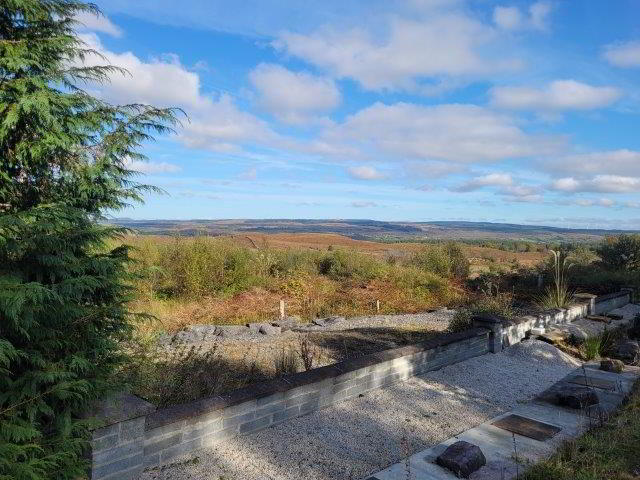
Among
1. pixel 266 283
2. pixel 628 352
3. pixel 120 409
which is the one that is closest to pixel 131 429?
pixel 120 409

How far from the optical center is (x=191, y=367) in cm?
532

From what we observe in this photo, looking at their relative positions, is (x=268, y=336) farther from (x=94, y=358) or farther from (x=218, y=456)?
(x=94, y=358)

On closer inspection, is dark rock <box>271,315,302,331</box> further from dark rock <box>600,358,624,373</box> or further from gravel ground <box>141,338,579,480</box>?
dark rock <box>600,358,624,373</box>

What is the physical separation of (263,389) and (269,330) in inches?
204

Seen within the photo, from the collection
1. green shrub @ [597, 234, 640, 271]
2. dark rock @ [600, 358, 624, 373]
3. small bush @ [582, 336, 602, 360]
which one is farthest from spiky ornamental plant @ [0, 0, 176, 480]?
green shrub @ [597, 234, 640, 271]

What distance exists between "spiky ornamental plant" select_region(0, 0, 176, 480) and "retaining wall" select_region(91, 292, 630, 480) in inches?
9.0

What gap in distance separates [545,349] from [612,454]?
4.50 meters

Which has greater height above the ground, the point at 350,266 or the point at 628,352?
the point at 350,266

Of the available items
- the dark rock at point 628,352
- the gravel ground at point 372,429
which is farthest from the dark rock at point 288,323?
the dark rock at point 628,352

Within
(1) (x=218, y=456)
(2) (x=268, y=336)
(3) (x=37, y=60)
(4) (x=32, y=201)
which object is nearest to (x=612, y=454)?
(1) (x=218, y=456)

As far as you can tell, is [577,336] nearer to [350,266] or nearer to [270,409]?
[270,409]

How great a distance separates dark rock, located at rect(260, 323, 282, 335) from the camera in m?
9.41

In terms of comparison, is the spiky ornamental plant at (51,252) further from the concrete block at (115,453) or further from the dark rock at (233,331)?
the dark rock at (233,331)

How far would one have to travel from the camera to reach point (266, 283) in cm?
1520
